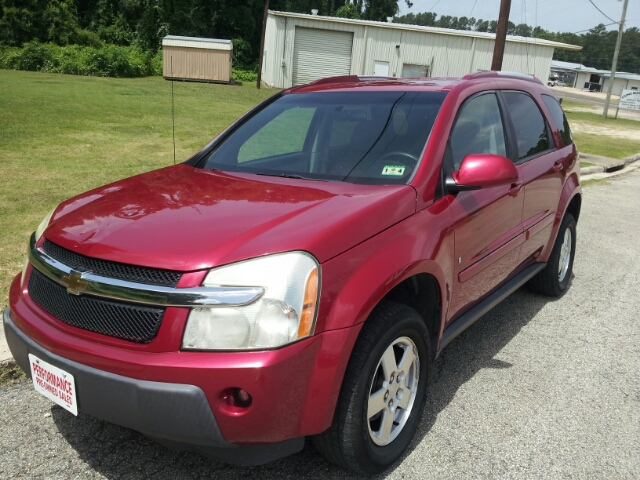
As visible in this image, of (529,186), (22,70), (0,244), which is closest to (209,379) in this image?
(529,186)

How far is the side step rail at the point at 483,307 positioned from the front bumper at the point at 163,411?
48.2 inches

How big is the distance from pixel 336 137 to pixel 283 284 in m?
1.57

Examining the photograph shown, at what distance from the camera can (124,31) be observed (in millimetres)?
43969

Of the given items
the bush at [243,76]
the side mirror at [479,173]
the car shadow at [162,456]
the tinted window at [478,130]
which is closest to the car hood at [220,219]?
the side mirror at [479,173]

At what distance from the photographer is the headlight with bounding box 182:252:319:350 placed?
84.1 inches

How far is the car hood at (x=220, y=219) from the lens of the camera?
7.39 feet

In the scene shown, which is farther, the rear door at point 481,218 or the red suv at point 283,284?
the rear door at point 481,218

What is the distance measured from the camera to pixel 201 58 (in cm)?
3042

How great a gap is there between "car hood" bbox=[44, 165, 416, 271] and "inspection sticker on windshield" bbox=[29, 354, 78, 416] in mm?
479

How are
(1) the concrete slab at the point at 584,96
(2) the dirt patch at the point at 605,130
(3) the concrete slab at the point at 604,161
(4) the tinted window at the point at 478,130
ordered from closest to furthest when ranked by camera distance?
(4) the tinted window at the point at 478,130
(3) the concrete slab at the point at 604,161
(2) the dirt patch at the point at 605,130
(1) the concrete slab at the point at 584,96

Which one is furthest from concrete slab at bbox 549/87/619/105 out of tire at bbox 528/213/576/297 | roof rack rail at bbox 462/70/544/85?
roof rack rail at bbox 462/70/544/85

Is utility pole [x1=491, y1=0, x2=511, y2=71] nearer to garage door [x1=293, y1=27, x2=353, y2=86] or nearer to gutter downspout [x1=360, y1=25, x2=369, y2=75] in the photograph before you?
garage door [x1=293, y1=27, x2=353, y2=86]

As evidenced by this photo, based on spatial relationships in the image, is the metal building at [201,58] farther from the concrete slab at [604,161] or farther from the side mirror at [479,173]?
the side mirror at [479,173]

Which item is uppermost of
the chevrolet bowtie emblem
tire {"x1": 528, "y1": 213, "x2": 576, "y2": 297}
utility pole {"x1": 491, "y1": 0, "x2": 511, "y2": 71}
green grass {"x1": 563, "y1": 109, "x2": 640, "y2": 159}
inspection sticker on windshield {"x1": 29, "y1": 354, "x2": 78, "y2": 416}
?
utility pole {"x1": 491, "y1": 0, "x2": 511, "y2": 71}
